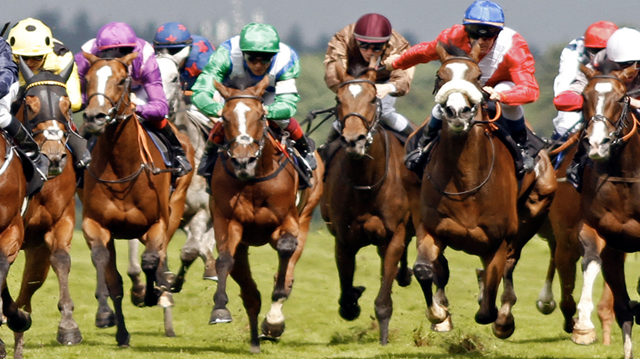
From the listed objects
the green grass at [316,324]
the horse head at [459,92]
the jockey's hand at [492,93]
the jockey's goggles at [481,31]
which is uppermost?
the jockey's goggles at [481,31]

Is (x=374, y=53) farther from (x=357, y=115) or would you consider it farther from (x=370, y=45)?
(x=357, y=115)

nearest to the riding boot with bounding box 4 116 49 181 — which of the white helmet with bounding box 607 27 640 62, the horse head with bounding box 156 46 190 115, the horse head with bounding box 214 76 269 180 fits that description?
the horse head with bounding box 214 76 269 180

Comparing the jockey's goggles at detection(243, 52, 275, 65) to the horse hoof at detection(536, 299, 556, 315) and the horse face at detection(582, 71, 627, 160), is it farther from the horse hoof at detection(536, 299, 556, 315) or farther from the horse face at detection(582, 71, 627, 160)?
the horse hoof at detection(536, 299, 556, 315)

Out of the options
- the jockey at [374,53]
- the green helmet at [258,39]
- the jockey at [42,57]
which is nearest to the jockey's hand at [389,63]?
the jockey at [374,53]

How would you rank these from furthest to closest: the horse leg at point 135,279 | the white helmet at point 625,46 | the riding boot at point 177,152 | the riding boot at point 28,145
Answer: the horse leg at point 135,279
the riding boot at point 177,152
the white helmet at point 625,46
the riding boot at point 28,145

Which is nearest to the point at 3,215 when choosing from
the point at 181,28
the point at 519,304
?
the point at 181,28

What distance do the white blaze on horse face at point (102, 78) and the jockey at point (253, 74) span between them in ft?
2.66

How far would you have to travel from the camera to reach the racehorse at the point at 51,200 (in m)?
9.12

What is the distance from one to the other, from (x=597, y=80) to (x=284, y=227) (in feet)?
9.86

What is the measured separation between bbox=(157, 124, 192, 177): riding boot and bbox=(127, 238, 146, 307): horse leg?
133cm

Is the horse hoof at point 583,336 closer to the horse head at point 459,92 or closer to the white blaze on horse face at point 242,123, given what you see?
the horse head at point 459,92

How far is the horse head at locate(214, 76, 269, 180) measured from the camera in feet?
30.3

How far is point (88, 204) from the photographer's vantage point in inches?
402

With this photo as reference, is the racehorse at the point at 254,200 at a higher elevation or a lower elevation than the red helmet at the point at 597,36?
lower
